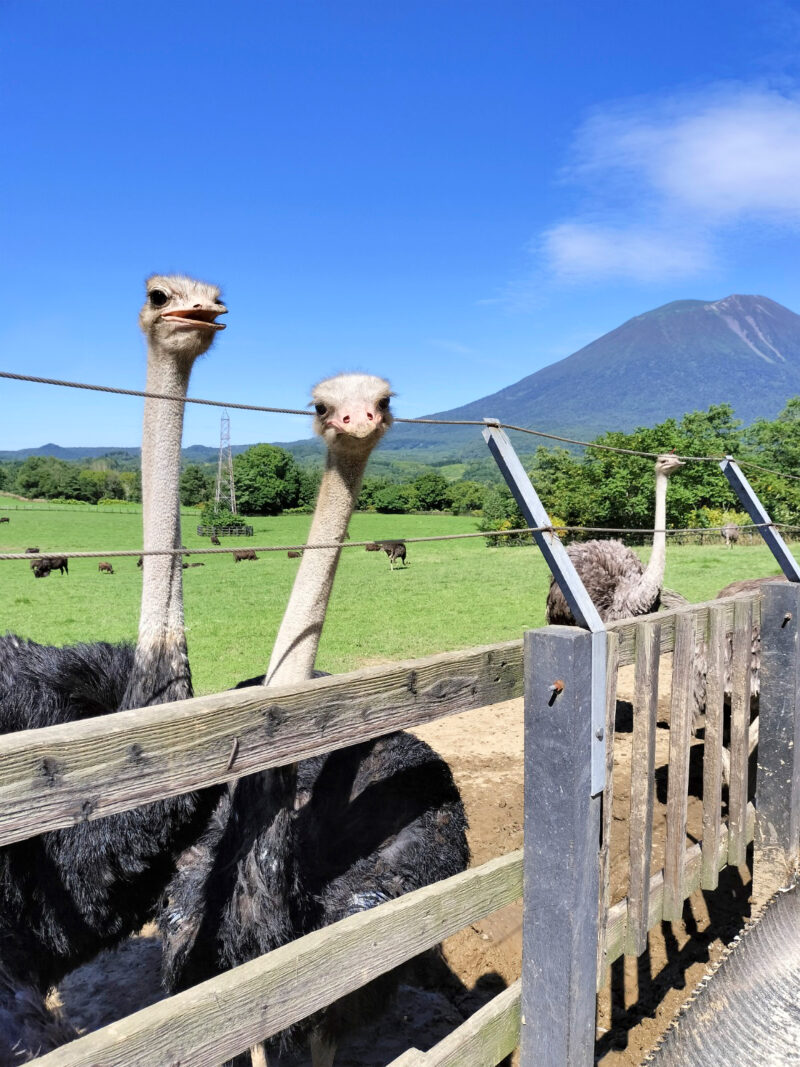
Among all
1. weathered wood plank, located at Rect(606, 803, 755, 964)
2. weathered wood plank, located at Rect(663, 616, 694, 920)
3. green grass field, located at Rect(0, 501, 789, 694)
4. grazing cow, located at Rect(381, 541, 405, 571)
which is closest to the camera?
weathered wood plank, located at Rect(606, 803, 755, 964)

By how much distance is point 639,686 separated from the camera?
2.26 meters

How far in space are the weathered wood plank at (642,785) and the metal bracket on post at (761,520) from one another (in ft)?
3.09

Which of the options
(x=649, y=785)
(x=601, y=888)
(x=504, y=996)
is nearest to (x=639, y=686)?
(x=649, y=785)

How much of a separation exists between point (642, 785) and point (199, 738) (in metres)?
1.51

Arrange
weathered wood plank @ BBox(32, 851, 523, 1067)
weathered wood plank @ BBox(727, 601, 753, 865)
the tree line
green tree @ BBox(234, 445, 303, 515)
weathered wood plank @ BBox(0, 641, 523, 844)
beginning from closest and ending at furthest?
1. weathered wood plank @ BBox(0, 641, 523, 844)
2. weathered wood plank @ BBox(32, 851, 523, 1067)
3. weathered wood plank @ BBox(727, 601, 753, 865)
4. green tree @ BBox(234, 445, 303, 515)
5. the tree line

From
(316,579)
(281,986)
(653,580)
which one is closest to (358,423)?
(316,579)

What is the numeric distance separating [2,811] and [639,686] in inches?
65.9

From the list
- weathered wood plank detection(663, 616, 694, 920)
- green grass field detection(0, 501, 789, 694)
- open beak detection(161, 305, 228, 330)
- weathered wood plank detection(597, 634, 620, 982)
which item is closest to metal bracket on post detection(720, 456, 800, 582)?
weathered wood plank detection(663, 616, 694, 920)

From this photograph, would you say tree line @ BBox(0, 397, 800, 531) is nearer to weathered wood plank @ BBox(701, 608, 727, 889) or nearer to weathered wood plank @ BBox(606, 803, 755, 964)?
weathered wood plank @ BBox(606, 803, 755, 964)

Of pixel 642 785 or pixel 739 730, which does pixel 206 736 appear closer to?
pixel 642 785

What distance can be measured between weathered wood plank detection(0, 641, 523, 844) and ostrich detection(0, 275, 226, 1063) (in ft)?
2.97

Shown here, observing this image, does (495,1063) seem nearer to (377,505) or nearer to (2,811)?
(2,811)

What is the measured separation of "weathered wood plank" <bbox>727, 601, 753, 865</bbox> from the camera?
2.86m

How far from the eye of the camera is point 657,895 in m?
2.49
